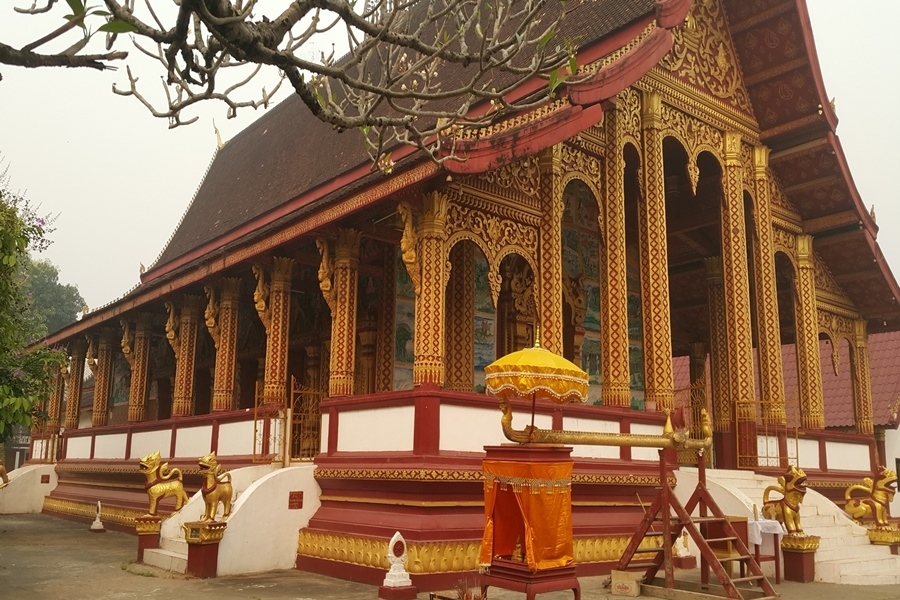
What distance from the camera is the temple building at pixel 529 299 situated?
347 inches

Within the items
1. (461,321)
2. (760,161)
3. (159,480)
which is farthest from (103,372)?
(760,161)

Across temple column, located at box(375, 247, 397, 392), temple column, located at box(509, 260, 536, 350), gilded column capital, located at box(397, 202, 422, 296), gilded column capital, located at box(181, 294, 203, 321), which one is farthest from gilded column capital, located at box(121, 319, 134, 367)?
gilded column capital, located at box(397, 202, 422, 296)

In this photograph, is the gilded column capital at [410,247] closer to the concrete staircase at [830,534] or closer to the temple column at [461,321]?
the temple column at [461,321]

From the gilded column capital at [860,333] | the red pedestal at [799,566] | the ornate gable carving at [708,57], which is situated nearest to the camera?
the red pedestal at [799,566]

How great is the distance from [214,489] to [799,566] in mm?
6255

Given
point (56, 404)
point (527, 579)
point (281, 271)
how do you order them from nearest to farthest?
point (527, 579) < point (281, 271) < point (56, 404)

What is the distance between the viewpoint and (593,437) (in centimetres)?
675

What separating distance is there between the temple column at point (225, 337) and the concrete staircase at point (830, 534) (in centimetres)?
682

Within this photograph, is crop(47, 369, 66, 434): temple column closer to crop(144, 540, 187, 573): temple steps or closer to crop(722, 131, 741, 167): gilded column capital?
crop(144, 540, 187, 573): temple steps

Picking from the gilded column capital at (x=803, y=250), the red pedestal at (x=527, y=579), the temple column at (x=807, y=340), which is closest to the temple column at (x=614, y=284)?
the red pedestal at (x=527, y=579)

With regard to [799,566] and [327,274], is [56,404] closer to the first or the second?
[327,274]

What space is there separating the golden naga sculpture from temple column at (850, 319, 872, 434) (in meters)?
8.68

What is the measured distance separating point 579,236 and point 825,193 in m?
4.12

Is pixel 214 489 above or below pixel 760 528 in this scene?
above
